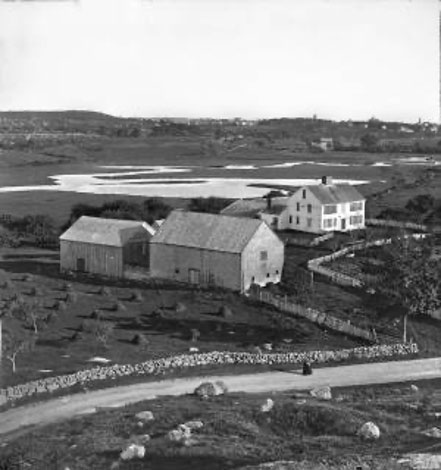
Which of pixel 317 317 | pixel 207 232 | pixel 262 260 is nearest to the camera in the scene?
pixel 317 317

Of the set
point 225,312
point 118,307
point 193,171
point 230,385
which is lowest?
point 230,385

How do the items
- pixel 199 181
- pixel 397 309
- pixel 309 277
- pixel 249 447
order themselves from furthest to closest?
pixel 199 181 < pixel 309 277 < pixel 397 309 < pixel 249 447

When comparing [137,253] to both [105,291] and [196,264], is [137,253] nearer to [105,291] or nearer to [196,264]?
[196,264]

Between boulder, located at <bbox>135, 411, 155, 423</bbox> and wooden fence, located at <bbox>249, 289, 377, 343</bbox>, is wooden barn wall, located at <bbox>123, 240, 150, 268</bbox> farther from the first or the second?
boulder, located at <bbox>135, 411, 155, 423</bbox>

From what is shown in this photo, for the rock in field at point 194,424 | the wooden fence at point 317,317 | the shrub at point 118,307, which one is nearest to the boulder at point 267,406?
the rock in field at point 194,424

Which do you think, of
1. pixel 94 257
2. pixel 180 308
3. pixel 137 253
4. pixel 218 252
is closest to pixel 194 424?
pixel 180 308

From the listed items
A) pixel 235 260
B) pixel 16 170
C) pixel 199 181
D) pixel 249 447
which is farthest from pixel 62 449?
pixel 16 170

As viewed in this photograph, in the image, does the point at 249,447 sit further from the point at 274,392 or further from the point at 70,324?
the point at 70,324
